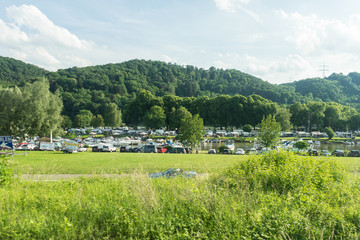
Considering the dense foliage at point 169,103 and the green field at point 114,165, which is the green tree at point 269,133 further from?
the dense foliage at point 169,103

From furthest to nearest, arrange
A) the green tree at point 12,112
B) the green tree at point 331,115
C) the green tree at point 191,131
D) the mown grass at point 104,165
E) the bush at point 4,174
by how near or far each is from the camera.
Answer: the green tree at point 331,115 → the green tree at point 191,131 → the green tree at point 12,112 → the mown grass at point 104,165 → the bush at point 4,174

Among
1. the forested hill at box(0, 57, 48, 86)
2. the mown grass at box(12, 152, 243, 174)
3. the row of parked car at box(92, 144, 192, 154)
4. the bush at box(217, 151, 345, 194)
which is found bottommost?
the row of parked car at box(92, 144, 192, 154)

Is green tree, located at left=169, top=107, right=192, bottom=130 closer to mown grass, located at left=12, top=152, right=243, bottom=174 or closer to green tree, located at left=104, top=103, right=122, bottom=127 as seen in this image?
green tree, located at left=104, top=103, right=122, bottom=127

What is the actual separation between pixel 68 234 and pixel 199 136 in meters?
41.1

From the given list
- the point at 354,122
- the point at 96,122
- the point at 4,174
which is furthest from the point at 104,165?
the point at 354,122

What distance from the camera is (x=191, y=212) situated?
609 cm

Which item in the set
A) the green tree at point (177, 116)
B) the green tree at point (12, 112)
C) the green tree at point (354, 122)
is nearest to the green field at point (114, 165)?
the green tree at point (12, 112)

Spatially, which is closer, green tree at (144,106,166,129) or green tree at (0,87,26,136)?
green tree at (0,87,26,136)

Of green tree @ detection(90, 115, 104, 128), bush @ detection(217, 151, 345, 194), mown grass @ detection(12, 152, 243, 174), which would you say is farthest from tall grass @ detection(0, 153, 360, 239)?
green tree @ detection(90, 115, 104, 128)

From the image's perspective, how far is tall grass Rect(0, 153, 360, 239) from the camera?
531 cm

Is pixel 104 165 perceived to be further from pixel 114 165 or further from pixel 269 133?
pixel 269 133

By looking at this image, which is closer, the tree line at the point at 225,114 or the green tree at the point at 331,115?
the tree line at the point at 225,114

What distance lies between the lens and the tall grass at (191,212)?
5.31m

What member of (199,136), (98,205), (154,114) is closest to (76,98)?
(154,114)
